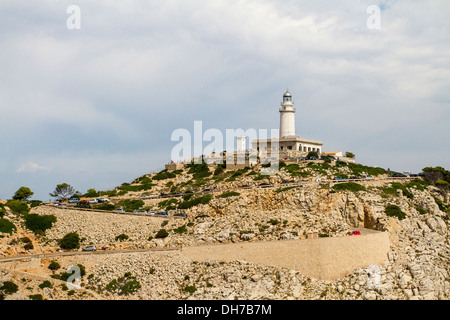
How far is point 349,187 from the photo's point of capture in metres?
60.0

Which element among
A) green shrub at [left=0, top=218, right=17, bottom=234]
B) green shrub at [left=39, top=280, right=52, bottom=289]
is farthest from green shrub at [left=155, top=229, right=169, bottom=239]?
green shrub at [left=0, top=218, right=17, bottom=234]

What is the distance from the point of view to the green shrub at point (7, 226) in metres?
52.7

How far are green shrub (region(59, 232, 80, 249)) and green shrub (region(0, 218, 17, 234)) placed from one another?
506cm

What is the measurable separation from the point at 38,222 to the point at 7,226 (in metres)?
Answer: 3.75

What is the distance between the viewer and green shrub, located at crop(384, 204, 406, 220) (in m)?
55.8

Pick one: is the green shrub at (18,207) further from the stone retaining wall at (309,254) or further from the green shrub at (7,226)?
the stone retaining wall at (309,254)

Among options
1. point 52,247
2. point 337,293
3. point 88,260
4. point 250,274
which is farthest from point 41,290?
point 337,293

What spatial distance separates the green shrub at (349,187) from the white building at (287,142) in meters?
20.3

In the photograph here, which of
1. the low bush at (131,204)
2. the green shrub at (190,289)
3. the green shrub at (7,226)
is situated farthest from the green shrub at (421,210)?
the green shrub at (7,226)

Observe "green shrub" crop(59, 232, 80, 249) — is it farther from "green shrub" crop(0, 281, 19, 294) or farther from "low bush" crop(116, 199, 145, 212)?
"low bush" crop(116, 199, 145, 212)

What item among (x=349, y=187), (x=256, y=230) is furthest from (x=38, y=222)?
(x=349, y=187)

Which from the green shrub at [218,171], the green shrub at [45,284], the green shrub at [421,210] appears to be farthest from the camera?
the green shrub at [218,171]

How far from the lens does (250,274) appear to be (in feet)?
150

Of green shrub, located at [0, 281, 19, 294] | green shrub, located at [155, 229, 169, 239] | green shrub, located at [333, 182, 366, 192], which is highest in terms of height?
green shrub, located at [333, 182, 366, 192]
